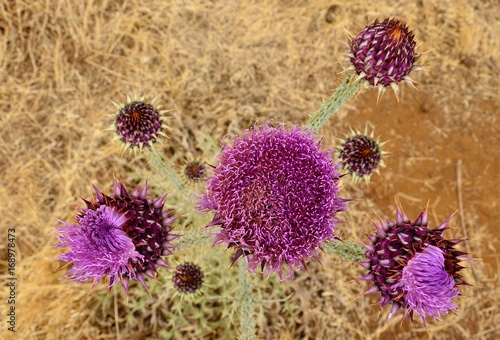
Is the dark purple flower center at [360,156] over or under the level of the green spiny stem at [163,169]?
over

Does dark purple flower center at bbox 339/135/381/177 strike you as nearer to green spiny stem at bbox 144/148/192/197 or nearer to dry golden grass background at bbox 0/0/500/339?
green spiny stem at bbox 144/148/192/197

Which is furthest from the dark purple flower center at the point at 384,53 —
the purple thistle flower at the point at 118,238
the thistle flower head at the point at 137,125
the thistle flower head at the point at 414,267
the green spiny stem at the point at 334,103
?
the purple thistle flower at the point at 118,238

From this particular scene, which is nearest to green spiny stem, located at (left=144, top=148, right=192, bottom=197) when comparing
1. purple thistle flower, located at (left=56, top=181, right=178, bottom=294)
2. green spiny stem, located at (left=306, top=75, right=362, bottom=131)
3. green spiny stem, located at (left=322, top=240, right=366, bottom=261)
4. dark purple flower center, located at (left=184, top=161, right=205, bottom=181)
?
dark purple flower center, located at (left=184, top=161, right=205, bottom=181)

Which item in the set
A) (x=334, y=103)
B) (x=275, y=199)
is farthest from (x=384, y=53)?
(x=275, y=199)

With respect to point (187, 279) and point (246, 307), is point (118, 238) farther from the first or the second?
point (246, 307)

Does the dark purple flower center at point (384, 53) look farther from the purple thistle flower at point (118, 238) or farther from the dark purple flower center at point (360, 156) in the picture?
the purple thistle flower at point (118, 238)

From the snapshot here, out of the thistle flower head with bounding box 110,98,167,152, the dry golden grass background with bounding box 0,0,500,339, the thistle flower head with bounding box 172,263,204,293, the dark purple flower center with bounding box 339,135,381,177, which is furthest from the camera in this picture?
the dry golden grass background with bounding box 0,0,500,339
